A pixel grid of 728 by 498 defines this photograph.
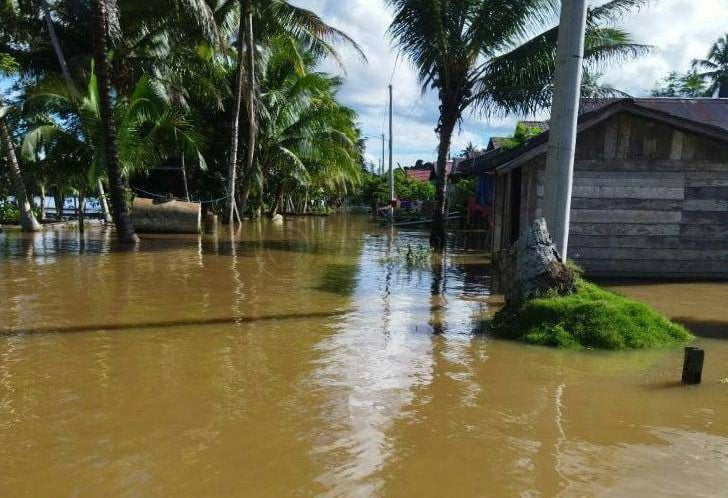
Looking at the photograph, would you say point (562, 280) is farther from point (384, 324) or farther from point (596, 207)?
point (596, 207)

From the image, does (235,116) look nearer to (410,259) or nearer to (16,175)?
(16,175)

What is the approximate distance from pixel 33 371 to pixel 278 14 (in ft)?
57.1

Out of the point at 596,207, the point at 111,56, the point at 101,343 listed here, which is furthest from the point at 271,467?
the point at 111,56

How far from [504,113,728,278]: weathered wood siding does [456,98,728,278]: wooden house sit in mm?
17

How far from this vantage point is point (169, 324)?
6965 mm

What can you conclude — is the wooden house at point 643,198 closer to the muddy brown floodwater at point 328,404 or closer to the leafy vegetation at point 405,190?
the muddy brown floodwater at point 328,404

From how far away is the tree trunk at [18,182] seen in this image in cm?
1755

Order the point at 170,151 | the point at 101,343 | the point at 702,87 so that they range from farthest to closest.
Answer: the point at 702,87, the point at 170,151, the point at 101,343

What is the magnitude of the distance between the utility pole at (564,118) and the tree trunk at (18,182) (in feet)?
52.1

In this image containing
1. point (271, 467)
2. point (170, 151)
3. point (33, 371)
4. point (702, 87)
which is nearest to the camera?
point (271, 467)

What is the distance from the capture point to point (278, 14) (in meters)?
20.2

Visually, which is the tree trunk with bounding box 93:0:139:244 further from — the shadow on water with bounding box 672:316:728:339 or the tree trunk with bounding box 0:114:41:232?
the shadow on water with bounding box 672:316:728:339

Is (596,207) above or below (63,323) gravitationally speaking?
above

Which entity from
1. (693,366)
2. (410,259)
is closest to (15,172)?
(410,259)
